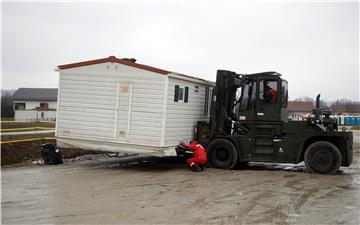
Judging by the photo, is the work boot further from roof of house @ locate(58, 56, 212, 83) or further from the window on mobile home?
roof of house @ locate(58, 56, 212, 83)

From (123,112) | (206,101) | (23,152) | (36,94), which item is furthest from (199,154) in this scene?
(36,94)

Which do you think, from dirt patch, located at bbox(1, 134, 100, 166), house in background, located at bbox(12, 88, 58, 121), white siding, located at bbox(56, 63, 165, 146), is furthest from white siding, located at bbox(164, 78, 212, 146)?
house in background, located at bbox(12, 88, 58, 121)

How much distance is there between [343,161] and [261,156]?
2435mm

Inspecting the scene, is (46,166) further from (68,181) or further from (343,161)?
(343,161)

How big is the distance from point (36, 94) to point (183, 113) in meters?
64.0

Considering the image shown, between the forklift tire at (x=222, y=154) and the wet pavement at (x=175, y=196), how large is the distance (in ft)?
1.20

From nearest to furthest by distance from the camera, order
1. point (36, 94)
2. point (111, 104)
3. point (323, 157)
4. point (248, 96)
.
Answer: point (323, 157)
point (111, 104)
point (248, 96)
point (36, 94)

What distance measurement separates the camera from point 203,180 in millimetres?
11336

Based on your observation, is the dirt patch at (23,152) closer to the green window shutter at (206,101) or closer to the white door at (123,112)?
the white door at (123,112)

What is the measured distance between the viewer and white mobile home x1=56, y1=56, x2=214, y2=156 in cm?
1277

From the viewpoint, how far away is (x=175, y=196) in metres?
9.11

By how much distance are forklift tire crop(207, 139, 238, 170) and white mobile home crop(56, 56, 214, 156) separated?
41.8 inches

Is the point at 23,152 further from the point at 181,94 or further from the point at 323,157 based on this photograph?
the point at 323,157

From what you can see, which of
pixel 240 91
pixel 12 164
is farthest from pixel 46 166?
pixel 240 91
